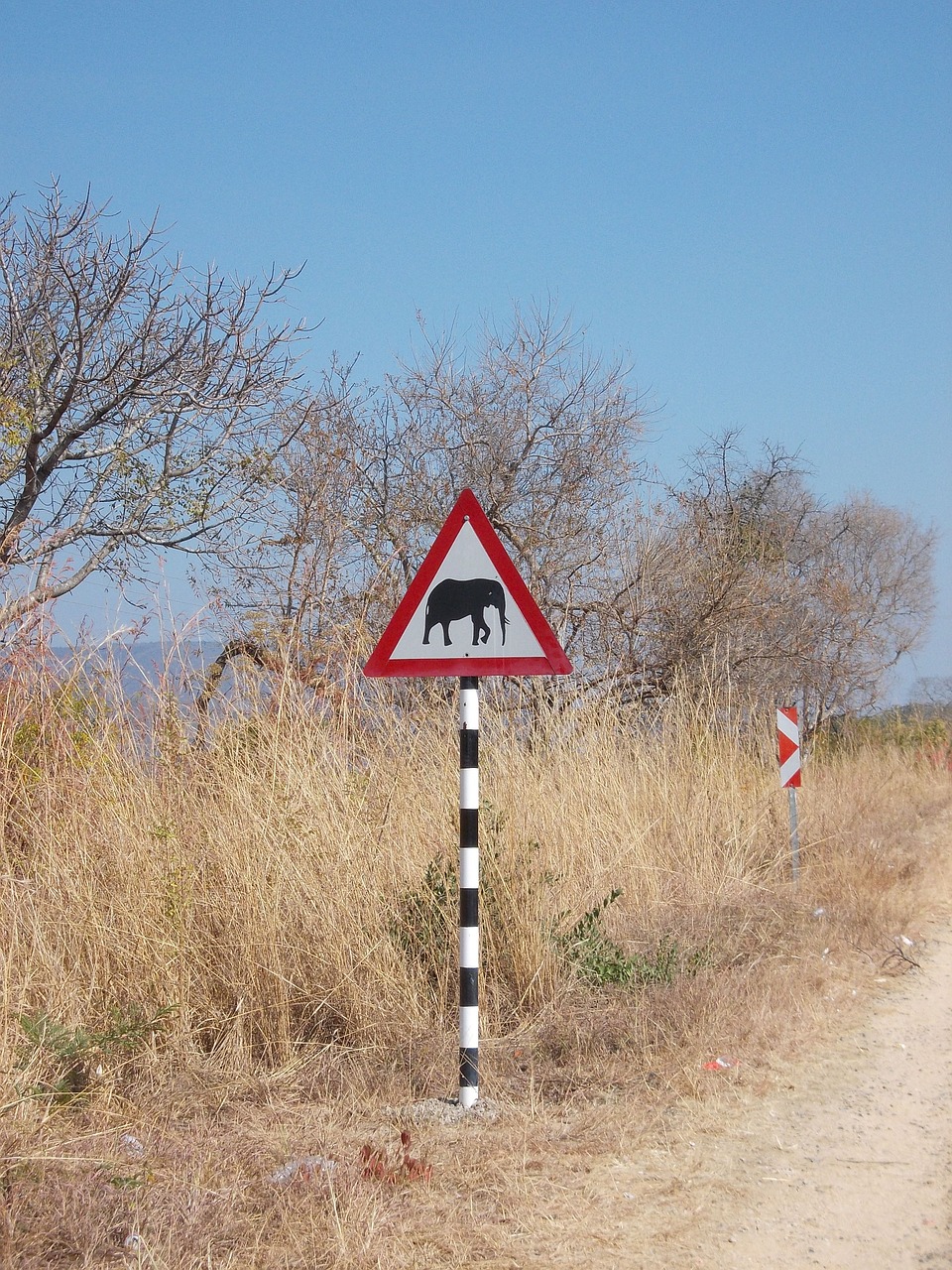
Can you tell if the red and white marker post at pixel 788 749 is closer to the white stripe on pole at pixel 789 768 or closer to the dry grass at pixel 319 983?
the white stripe on pole at pixel 789 768

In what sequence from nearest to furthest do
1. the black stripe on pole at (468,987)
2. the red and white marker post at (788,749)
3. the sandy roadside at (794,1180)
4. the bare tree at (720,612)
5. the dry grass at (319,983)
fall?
the sandy roadside at (794,1180), the dry grass at (319,983), the black stripe on pole at (468,987), the red and white marker post at (788,749), the bare tree at (720,612)

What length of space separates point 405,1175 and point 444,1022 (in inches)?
60.8

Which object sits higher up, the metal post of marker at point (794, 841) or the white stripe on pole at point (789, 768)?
the white stripe on pole at point (789, 768)

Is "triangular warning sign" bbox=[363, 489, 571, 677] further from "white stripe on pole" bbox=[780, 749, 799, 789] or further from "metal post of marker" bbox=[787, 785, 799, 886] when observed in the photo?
"white stripe on pole" bbox=[780, 749, 799, 789]

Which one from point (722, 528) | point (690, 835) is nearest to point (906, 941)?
point (690, 835)

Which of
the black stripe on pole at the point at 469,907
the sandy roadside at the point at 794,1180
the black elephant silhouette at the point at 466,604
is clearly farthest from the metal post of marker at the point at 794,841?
the black elephant silhouette at the point at 466,604

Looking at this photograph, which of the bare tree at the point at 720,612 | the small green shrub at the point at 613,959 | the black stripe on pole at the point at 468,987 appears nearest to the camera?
the black stripe on pole at the point at 468,987

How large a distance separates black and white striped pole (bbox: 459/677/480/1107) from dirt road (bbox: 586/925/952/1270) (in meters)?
0.82

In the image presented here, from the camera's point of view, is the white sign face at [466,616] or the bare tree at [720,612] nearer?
the white sign face at [466,616]

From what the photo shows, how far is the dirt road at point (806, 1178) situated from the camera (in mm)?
3484

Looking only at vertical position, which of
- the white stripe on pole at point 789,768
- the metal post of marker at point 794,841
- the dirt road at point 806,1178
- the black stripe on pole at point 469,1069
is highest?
the white stripe on pole at point 789,768

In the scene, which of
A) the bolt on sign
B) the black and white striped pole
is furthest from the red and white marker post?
the black and white striped pole

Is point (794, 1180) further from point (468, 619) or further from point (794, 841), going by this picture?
point (794, 841)

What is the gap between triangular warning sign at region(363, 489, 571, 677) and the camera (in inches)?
193
